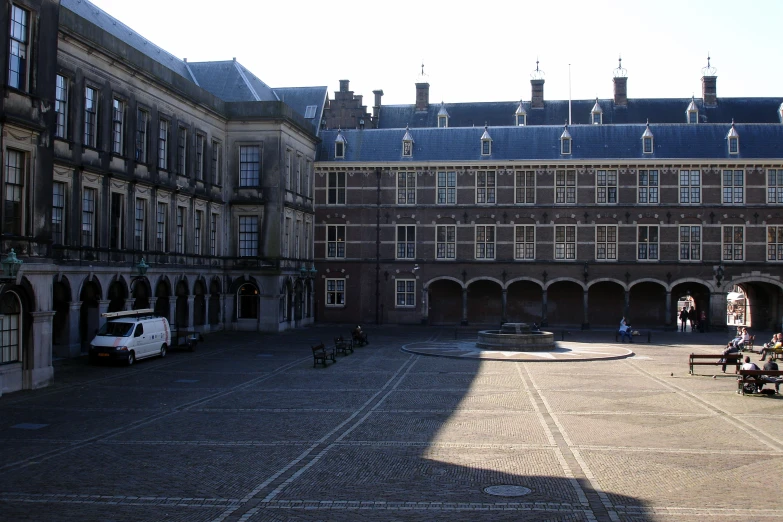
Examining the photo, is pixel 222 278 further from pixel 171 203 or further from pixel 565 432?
pixel 565 432

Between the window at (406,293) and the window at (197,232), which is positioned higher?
the window at (197,232)

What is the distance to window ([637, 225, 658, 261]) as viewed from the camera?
53.7 m

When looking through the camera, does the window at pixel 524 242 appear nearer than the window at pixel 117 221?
No

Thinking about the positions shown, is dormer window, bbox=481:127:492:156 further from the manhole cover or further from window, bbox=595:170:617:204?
the manhole cover

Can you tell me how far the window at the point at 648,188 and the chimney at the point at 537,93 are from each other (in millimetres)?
13443

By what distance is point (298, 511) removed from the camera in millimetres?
11586

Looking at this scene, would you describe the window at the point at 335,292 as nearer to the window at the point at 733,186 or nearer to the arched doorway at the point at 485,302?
the arched doorway at the point at 485,302

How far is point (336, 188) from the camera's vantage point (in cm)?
5719

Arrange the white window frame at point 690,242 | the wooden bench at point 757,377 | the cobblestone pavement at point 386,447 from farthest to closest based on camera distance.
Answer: the white window frame at point 690,242 → the wooden bench at point 757,377 → the cobblestone pavement at point 386,447

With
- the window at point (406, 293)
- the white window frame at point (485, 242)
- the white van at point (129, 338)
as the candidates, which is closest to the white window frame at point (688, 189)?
the white window frame at point (485, 242)

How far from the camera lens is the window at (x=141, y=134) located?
122ft

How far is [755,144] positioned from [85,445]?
50.7m

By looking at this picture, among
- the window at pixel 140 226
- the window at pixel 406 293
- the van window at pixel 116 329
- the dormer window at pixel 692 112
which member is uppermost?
the dormer window at pixel 692 112

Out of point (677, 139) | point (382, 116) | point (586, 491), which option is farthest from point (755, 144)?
point (586, 491)
